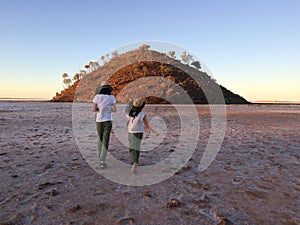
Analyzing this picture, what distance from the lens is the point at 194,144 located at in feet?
35.6

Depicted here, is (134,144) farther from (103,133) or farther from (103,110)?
(103,110)

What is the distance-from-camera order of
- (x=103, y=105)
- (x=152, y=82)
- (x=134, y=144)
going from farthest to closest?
(x=152, y=82), (x=103, y=105), (x=134, y=144)

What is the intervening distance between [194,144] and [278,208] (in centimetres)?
647

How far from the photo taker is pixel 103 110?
6680 millimetres

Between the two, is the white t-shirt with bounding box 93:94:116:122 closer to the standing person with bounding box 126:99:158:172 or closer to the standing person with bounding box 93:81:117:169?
the standing person with bounding box 93:81:117:169

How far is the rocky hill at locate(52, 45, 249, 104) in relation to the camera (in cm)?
8928

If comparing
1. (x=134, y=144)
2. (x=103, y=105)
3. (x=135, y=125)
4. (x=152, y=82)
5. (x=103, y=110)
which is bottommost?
(x=134, y=144)

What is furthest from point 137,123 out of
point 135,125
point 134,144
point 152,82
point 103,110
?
point 152,82

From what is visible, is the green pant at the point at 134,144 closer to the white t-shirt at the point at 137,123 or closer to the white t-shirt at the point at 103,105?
the white t-shirt at the point at 137,123

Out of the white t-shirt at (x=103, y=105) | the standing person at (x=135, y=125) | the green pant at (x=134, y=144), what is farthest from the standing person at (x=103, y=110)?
the green pant at (x=134, y=144)

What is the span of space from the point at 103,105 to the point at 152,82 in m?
90.5

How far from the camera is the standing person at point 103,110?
6.61 metres

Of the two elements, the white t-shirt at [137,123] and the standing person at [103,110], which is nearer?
the white t-shirt at [137,123]

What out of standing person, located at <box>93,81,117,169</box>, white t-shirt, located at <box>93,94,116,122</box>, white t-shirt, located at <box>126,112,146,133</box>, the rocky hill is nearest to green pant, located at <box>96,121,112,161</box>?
standing person, located at <box>93,81,117,169</box>
